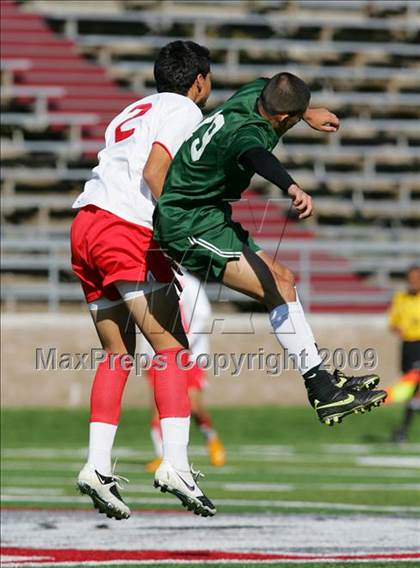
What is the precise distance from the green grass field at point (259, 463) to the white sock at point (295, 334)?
1.43 meters

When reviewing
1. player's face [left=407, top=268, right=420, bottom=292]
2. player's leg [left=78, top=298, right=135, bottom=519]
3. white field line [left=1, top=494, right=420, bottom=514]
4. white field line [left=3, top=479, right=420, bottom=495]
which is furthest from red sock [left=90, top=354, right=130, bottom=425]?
player's face [left=407, top=268, right=420, bottom=292]

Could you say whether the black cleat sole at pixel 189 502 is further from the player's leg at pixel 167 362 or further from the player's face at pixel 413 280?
the player's face at pixel 413 280

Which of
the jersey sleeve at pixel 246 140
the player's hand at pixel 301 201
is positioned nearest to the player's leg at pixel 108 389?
the jersey sleeve at pixel 246 140

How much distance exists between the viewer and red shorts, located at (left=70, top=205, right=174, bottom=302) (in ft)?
20.9

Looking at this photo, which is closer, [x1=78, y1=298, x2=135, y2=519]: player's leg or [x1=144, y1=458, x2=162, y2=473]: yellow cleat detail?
[x1=78, y1=298, x2=135, y2=519]: player's leg

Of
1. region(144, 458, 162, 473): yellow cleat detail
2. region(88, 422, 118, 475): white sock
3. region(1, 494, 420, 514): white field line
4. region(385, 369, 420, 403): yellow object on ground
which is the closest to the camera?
region(88, 422, 118, 475): white sock

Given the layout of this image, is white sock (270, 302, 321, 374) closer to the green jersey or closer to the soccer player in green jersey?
the soccer player in green jersey

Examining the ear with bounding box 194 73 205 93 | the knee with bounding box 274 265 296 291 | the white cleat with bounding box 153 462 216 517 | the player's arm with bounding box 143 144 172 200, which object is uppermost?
the ear with bounding box 194 73 205 93

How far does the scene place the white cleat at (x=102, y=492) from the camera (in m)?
6.41

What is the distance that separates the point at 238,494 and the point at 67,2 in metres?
13.1

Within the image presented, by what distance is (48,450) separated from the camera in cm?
1478

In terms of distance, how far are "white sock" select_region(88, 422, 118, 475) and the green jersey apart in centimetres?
101

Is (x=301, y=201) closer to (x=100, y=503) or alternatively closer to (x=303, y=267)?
(x=100, y=503)

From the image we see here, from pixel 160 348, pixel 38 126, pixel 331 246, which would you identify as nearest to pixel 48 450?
pixel 331 246
